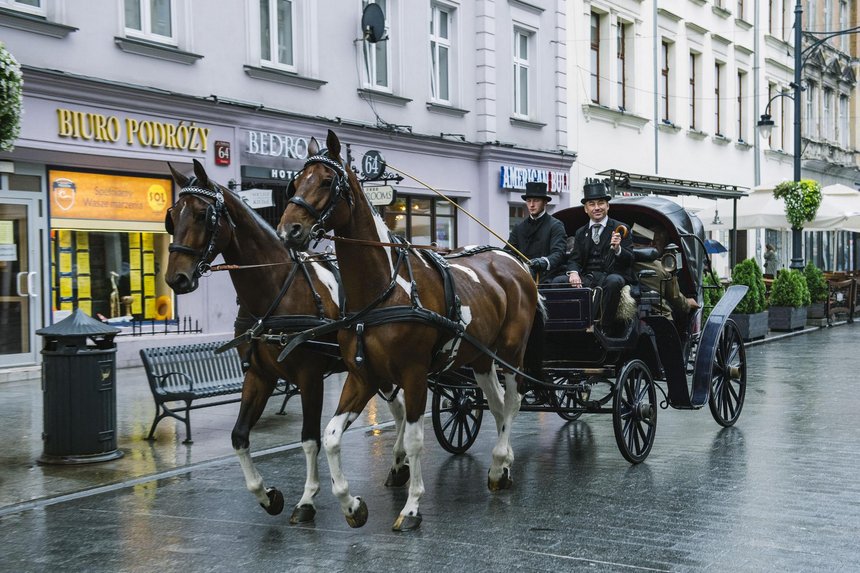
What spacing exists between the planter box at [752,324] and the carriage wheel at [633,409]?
11669 mm

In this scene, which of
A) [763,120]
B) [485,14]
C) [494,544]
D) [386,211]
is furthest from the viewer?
[763,120]

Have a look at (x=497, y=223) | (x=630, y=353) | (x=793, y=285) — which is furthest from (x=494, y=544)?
(x=793, y=285)

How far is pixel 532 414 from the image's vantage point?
1102cm

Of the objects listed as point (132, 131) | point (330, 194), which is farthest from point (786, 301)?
point (330, 194)

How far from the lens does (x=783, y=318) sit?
22281 millimetres

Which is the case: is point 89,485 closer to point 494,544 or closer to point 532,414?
point 494,544

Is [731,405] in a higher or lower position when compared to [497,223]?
lower

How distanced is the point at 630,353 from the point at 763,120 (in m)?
19.4

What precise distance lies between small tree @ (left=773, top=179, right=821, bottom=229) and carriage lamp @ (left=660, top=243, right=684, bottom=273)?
14.7 metres

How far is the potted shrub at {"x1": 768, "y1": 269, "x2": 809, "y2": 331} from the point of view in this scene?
2228 cm

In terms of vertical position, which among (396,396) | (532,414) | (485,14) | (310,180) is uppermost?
(485,14)

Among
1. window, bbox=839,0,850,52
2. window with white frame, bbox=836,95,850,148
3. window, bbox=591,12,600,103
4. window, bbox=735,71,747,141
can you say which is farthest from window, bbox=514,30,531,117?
window, bbox=839,0,850,52

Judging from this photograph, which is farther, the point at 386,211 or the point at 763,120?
the point at 763,120

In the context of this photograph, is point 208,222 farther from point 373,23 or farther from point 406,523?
point 373,23
